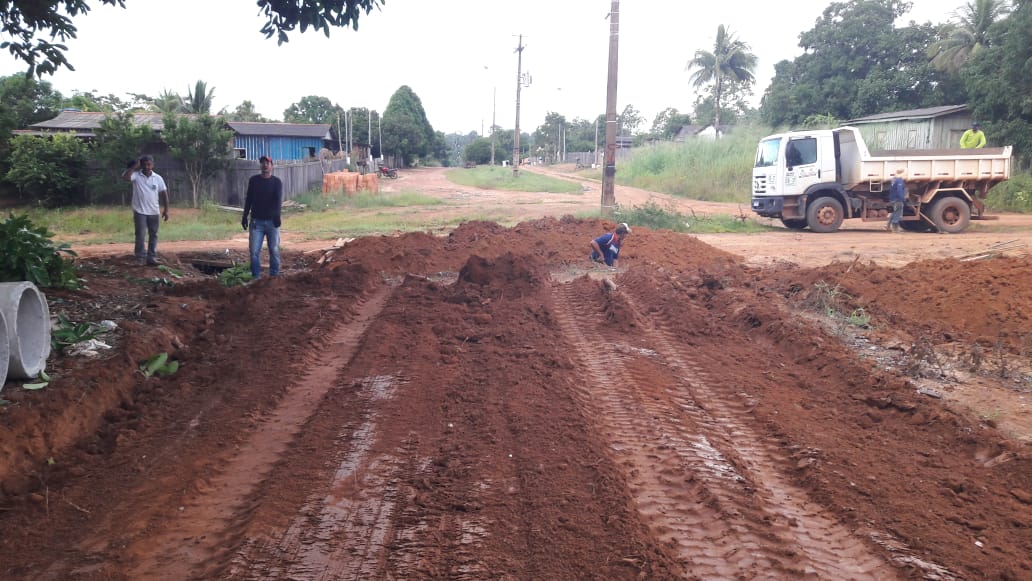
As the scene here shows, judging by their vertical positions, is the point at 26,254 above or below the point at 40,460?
above

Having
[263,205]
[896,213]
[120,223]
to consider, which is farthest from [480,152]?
[263,205]

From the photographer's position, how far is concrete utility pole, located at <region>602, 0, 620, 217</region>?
66.8 feet

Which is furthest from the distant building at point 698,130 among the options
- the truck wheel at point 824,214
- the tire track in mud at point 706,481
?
the tire track in mud at point 706,481

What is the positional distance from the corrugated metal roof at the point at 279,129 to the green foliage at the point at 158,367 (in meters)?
37.8

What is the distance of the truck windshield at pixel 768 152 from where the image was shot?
62.7 ft

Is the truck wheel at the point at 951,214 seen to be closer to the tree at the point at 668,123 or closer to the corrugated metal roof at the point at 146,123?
the corrugated metal roof at the point at 146,123

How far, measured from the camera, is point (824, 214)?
1878 cm

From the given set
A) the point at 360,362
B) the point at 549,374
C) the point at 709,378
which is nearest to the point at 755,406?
the point at 709,378

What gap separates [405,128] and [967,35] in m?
53.3

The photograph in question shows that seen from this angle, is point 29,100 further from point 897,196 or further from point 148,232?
point 897,196

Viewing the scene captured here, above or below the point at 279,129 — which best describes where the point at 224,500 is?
below

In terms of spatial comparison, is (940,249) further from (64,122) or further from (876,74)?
(64,122)

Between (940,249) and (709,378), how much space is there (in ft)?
36.3

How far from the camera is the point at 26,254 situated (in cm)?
805
